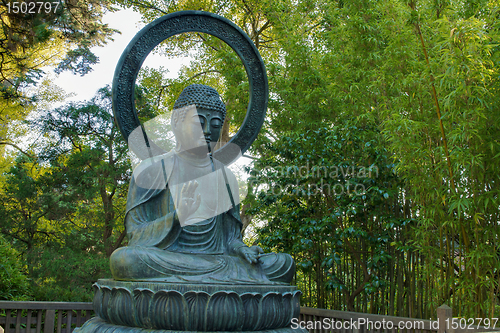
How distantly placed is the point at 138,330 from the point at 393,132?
2677mm

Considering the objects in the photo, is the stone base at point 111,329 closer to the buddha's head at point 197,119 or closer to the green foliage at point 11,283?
the buddha's head at point 197,119

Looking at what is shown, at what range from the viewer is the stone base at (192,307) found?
7.34 ft

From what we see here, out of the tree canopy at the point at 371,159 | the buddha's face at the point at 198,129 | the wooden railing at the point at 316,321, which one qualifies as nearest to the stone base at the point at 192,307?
the buddha's face at the point at 198,129

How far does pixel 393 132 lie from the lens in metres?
3.69

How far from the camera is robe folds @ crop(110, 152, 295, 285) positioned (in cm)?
247

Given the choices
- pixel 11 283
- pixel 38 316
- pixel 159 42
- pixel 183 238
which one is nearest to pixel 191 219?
pixel 183 238

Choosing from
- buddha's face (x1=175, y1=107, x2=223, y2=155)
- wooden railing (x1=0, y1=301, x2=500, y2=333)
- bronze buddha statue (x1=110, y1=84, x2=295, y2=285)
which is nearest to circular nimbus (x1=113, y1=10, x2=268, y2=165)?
bronze buddha statue (x1=110, y1=84, x2=295, y2=285)

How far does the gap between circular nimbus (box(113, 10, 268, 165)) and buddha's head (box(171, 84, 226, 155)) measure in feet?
0.99

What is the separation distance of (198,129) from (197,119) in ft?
0.24

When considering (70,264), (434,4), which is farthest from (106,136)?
(434,4)

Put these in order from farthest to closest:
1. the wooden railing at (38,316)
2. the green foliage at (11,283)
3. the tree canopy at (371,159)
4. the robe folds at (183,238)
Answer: the green foliage at (11,283), the wooden railing at (38,316), the tree canopy at (371,159), the robe folds at (183,238)

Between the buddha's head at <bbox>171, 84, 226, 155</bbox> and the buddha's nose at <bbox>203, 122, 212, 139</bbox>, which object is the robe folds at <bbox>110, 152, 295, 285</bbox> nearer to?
the buddha's head at <bbox>171, 84, 226, 155</bbox>

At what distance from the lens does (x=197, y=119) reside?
303 centimetres

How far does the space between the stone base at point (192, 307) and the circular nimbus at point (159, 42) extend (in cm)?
121
